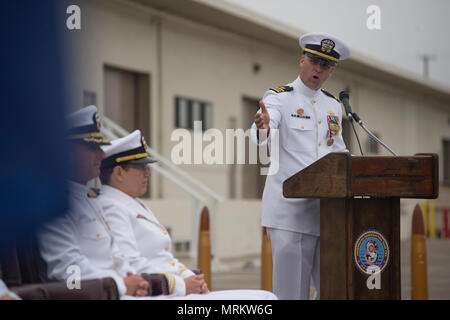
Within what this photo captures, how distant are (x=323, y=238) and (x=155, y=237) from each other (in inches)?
38.7

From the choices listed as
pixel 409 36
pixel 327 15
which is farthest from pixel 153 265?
pixel 409 36

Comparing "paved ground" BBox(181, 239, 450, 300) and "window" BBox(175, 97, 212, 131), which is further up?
"window" BBox(175, 97, 212, 131)

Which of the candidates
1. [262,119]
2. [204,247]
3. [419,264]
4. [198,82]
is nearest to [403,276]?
[419,264]

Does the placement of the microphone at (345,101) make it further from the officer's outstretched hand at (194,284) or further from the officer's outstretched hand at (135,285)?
the officer's outstretched hand at (135,285)

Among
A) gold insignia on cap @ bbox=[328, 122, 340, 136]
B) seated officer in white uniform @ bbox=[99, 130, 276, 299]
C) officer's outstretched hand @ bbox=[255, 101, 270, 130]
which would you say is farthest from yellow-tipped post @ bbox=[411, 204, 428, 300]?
seated officer in white uniform @ bbox=[99, 130, 276, 299]

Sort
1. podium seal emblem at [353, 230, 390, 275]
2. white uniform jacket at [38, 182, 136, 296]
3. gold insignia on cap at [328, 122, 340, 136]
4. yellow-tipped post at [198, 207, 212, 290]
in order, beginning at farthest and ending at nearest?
1. yellow-tipped post at [198, 207, 212, 290]
2. gold insignia on cap at [328, 122, 340, 136]
3. podium seal emblem at [353, 230, 390, 275]
4. white uniform jacket at [38, 182, 136, 296]

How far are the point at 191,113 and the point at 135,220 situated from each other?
8796mm

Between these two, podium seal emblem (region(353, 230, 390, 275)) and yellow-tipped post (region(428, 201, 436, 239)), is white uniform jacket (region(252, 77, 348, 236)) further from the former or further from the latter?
yellow-tipped post (region(428, 201, 436, 239))

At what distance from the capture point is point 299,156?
3.80 m

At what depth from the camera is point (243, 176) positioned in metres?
12.8

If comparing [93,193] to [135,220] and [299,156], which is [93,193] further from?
[299,156]

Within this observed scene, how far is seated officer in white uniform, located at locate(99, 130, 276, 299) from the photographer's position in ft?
8.70

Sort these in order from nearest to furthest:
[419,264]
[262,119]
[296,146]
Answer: [262,119], [296,146], [419,264]

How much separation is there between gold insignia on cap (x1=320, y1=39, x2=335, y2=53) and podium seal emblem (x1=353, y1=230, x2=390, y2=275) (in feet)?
2.98
